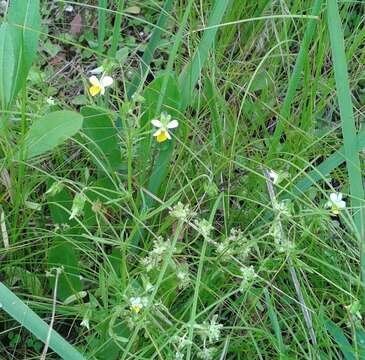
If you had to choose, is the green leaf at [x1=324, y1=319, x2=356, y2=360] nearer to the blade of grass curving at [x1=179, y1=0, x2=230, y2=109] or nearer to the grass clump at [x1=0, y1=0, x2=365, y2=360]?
the grass clump at [x1=0, y1=0, x2=365, y2=360]

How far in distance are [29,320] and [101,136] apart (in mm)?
390

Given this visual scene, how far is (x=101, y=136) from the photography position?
119cm

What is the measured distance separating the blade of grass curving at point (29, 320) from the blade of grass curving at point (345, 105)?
1.42 ft

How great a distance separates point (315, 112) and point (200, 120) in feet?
0.71

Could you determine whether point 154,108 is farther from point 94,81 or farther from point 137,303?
point 137,303

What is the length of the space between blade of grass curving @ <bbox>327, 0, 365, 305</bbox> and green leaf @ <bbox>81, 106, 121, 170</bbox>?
0.35 metres

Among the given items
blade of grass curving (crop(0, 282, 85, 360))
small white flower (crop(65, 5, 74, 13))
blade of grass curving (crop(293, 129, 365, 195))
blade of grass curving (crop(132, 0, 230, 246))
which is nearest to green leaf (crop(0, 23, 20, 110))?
blade of grass curving (crop(132, 0, 230, 246))

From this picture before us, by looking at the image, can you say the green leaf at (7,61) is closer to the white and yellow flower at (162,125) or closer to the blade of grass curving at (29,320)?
the white and yellow flower at (162,125)

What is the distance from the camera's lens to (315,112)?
54.2 inches

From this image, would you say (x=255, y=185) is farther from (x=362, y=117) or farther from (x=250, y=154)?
(x=362, y=117)

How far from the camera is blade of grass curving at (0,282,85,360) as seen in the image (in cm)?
88

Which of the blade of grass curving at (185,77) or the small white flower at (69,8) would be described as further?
the small white flower at (69,8)

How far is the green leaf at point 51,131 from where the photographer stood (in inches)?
43.4

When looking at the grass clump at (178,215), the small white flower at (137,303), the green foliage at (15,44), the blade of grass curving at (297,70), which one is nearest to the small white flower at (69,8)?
the grass clump at (178,215)
